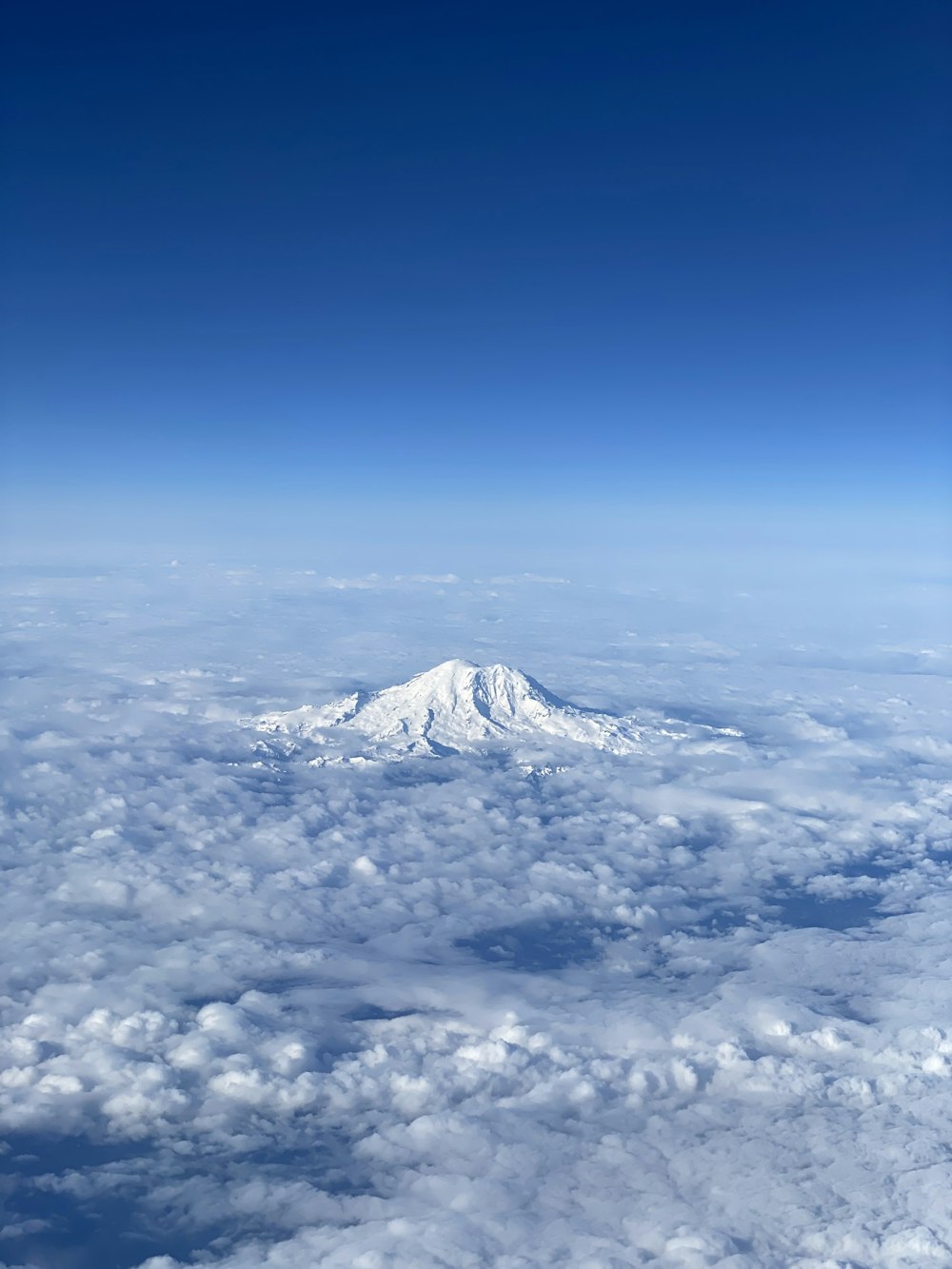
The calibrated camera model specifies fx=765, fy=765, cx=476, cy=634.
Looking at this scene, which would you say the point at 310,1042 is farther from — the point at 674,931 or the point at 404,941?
the point at 674,931

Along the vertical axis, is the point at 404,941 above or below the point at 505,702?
below

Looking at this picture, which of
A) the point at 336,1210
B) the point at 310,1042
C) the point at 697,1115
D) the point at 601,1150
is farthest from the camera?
the point at 310,1042

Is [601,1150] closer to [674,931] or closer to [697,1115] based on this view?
[697,1115]

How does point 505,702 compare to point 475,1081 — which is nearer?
point 475,1081

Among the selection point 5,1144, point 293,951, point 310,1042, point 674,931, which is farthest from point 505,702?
point 5,1144

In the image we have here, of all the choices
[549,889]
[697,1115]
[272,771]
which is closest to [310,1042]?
[697,1115]

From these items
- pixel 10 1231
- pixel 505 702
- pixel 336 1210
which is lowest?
pixel 10 1231

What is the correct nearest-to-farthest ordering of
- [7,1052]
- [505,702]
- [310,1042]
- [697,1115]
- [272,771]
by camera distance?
[697,1115]
[7,1052]
[310,1042]
[272,771]
[505,702]
